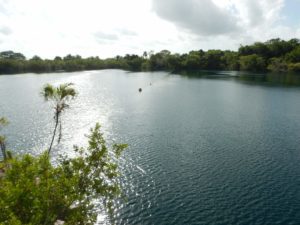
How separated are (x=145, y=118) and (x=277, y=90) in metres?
72.5

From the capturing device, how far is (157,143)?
5097 cm

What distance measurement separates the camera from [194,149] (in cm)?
4775

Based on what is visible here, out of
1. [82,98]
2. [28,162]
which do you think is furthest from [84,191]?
[82,98]

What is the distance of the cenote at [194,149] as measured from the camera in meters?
29.9

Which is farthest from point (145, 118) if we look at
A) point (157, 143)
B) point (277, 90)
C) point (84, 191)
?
point (277, 90)

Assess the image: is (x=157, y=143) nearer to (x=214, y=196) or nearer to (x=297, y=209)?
(x=214, y=196)

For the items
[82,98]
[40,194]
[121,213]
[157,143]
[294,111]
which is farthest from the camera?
[82,98]

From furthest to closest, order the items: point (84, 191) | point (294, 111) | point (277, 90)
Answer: point (277, 90) → point (294, 111) → point (84, 191)

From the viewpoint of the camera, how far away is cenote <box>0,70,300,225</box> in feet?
98.0

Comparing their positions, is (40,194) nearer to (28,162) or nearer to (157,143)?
(28,162)

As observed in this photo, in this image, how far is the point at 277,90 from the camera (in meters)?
112

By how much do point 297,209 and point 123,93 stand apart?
92.6m

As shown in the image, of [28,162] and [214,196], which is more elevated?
[28,162]

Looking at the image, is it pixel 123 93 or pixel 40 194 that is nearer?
pixel 40 194
